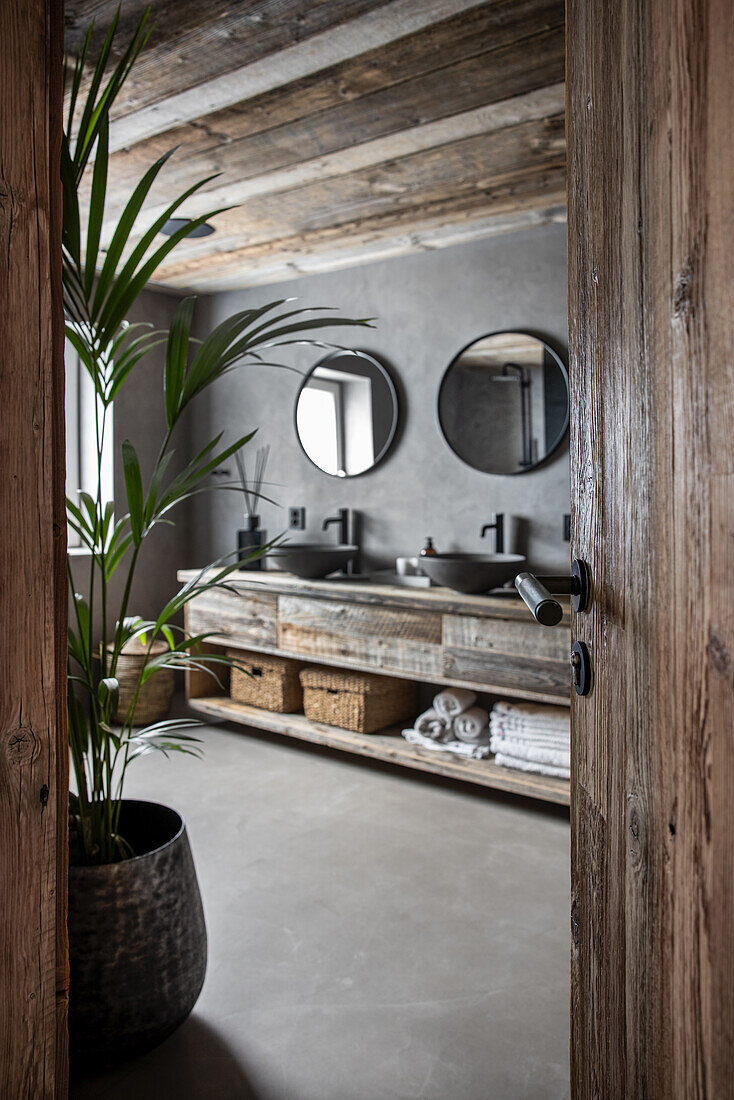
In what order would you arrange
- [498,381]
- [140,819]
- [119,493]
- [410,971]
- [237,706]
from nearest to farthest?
[140,819]
[410,971]
[498,381]
[237,706]
[119,493]

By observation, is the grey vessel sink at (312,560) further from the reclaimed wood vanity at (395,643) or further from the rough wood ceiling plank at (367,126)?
the rough wood ceiling plank at (367,126)

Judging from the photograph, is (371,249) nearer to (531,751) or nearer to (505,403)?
(505,403)

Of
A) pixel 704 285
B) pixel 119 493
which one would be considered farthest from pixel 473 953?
pixel 119 493

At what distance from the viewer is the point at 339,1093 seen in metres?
1.60

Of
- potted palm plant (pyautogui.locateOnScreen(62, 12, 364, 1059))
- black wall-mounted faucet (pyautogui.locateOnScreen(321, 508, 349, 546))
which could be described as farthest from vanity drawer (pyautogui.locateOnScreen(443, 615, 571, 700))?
potted palm plant (pyautogui.locateOnScreen(62, 12, 364, 1059))

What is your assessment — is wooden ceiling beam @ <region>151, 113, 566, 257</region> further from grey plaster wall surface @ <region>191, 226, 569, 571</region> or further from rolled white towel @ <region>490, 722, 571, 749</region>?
rolled white towel @ <region>490, 722, 571, 749</region>

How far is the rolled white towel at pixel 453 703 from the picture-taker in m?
3.32

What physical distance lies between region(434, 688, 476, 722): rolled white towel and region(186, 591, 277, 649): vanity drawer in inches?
33.8

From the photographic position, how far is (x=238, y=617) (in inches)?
153

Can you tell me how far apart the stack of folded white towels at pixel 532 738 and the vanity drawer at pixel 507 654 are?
5.9 inches

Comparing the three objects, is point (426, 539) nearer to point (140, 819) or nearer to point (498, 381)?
point (498, 381)

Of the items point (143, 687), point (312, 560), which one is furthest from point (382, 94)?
point (143, 687)

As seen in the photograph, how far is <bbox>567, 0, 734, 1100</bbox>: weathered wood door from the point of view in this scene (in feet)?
2.08

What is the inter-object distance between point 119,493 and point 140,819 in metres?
2.92
